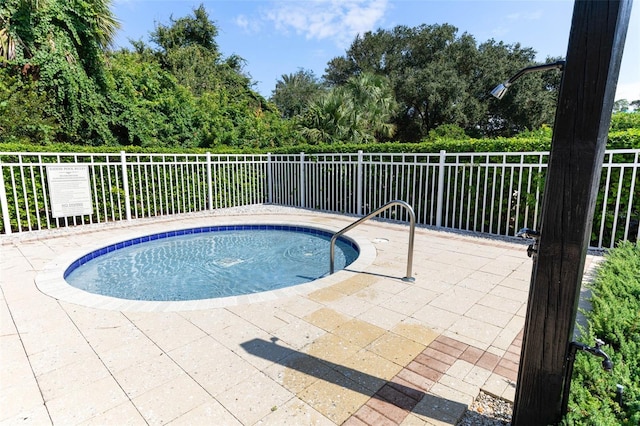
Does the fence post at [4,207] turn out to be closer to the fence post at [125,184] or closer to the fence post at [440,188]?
the fence post at [125,184]

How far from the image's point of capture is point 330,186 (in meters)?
9.23

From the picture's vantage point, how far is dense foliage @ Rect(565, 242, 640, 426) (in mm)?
1605

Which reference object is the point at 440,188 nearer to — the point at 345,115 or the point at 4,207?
the point at 345,115

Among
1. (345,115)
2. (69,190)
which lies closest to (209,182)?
(69,190)

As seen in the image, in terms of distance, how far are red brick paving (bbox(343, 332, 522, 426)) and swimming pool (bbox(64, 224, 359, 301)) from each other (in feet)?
8.75

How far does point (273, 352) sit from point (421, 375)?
1100 millimetres

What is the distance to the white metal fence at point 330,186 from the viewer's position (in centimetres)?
536

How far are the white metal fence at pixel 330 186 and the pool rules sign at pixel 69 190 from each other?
17cm

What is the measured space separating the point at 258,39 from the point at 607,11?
777 inches

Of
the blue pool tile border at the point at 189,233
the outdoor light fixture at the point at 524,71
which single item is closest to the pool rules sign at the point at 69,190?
the blue pool tile border at the point at 189,233

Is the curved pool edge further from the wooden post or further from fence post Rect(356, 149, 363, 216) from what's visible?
fence post Rect(356, 149, 363, 216)

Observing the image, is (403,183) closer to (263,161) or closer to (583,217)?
(263,161)

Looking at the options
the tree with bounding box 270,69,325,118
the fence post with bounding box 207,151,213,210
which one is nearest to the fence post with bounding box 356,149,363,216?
the fence post with bounding box 207,151,213,210

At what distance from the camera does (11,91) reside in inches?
299
